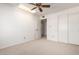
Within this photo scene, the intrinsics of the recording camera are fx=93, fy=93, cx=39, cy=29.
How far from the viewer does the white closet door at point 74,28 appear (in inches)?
173

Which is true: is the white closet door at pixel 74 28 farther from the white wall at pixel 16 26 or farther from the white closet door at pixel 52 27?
the white wall at pixel 16 26

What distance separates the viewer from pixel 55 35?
525 cm

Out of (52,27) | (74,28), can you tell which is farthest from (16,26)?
(74,28)

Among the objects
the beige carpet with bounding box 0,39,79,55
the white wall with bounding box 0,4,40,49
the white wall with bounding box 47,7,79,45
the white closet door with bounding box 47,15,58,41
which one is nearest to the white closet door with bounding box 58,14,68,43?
the white wall with bounding box 47,7,79,45

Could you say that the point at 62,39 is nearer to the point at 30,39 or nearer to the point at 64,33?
the point at 64,33

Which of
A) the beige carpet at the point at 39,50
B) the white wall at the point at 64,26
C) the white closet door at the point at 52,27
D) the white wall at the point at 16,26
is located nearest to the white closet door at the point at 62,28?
the white wall at the point at 64,26

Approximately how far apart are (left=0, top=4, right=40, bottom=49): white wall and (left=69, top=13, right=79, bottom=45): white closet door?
1644 millimetres

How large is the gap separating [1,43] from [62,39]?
3.09 m

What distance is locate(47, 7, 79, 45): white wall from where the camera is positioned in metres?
4.45

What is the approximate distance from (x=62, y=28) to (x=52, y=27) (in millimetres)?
621

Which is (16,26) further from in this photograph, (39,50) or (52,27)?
(52,27)

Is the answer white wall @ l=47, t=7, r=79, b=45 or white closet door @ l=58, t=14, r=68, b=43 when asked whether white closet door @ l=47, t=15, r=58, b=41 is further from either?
white closet door @ l=58, t=14, r=68, b=43

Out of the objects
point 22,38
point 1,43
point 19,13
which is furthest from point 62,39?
point 1,43

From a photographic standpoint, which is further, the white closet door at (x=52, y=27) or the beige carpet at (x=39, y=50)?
the white closet door at (x=52, y=27)
